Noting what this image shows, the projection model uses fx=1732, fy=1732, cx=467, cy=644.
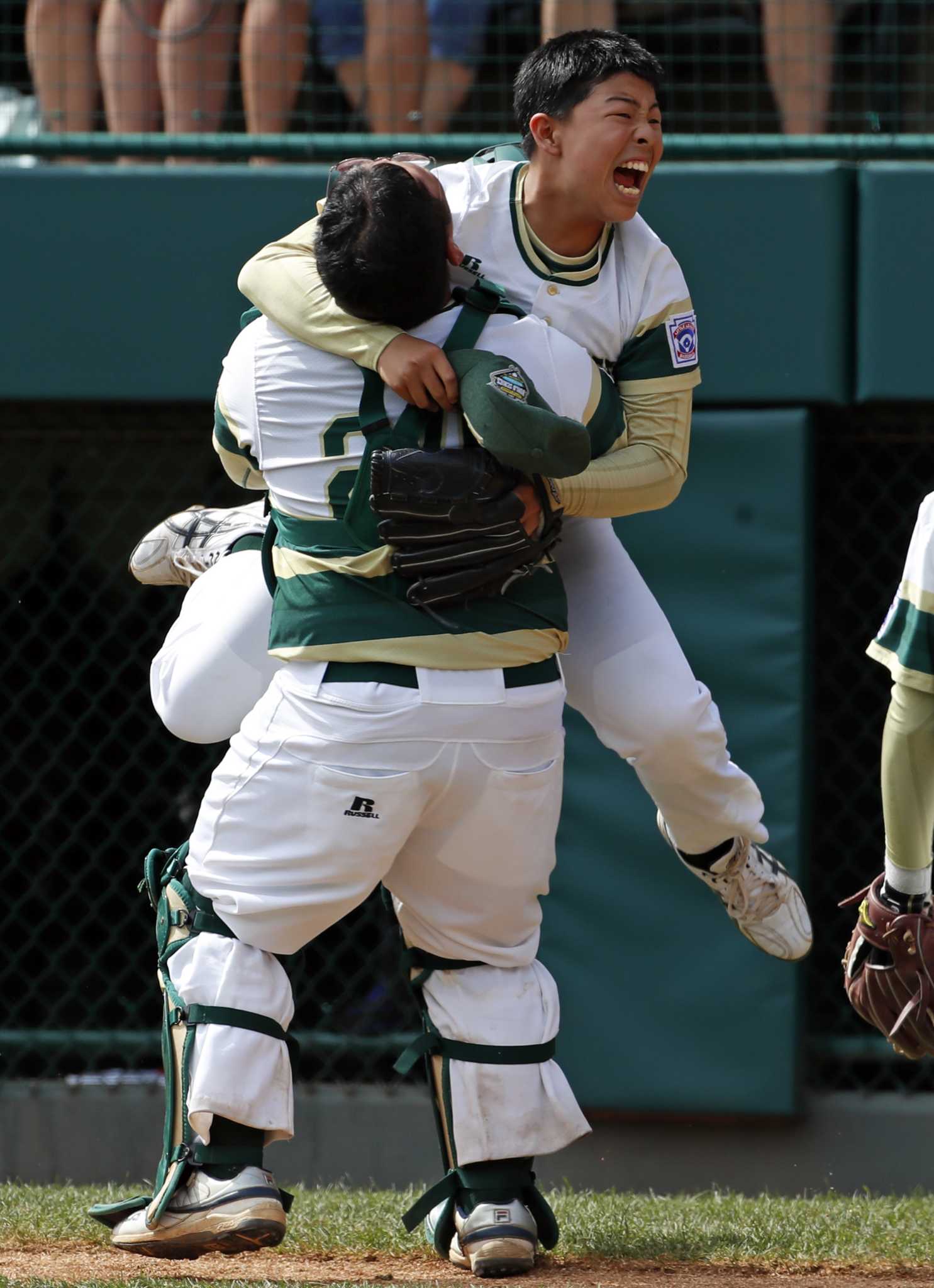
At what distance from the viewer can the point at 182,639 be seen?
3.19 metres

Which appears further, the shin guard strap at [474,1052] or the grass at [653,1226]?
the grass at [653,1226]

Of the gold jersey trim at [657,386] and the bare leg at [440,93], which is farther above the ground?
the bare leg at [440,93]

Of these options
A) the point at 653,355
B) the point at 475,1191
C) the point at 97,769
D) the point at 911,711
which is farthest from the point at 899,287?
the point at 97,769

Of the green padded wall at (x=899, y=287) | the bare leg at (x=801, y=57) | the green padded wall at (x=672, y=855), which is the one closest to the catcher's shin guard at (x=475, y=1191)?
the green padded wall at (x=672, y=855)

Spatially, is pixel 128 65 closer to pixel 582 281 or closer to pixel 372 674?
pixel 582 281

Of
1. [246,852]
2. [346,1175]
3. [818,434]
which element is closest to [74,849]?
[346,1175]

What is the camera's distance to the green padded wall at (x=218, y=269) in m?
4.92

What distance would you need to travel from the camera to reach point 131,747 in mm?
5703

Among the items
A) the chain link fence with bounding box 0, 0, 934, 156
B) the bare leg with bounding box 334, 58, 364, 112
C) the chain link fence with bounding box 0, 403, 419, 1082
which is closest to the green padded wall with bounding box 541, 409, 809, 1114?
the chain link fence with bounding box 0, 403, 419, 1082

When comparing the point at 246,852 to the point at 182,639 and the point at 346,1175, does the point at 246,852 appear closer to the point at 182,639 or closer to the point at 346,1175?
the point at 182,639

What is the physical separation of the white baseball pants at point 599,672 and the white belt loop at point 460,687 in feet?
1.28

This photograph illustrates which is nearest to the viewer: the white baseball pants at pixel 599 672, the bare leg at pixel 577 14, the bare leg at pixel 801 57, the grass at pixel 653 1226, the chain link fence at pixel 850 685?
the white baseball pants at pixel 599 672

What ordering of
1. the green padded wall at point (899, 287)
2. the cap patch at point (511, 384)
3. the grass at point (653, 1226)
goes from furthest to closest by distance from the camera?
the green padded wall at point (899, 287), the grass at point (653, 1226), the cap patch at point (511, 384)

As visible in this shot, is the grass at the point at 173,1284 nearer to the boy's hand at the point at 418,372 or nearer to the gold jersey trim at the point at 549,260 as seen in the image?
the boy's hand at the point at 418,372
